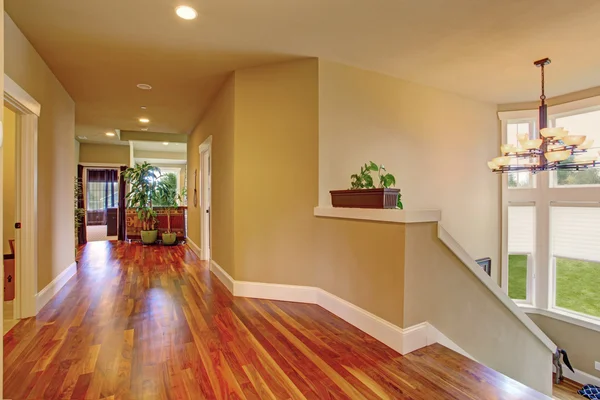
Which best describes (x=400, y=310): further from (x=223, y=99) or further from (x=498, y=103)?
(x=498, y=103)

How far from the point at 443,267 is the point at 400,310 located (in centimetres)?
51

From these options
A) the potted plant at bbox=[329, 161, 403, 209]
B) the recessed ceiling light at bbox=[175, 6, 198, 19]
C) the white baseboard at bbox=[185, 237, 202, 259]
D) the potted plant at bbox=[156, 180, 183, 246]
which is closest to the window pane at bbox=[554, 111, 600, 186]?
the potted plant at bbox=[329, 161, 403, 209]

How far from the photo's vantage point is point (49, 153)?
3559 millimetres

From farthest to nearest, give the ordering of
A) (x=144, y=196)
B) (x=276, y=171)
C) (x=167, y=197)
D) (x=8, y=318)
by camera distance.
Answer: (x=167, y=197) → (x=144, y=196) → (x=276, y=171) → (x=8, y=318)

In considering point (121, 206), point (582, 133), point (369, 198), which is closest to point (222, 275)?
point (369, 198)

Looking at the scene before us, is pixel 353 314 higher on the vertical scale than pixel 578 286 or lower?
higher

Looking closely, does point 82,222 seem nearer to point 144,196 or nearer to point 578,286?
point 144,196

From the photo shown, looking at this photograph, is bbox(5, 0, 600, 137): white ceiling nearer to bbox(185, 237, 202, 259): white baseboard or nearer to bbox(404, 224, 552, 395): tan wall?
bbox(404, 224, 552, 395): tan wall

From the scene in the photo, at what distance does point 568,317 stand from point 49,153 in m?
7.53

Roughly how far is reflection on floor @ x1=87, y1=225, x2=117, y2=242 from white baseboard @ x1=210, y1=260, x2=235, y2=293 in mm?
5445

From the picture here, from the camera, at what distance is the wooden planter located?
2604 millimetres

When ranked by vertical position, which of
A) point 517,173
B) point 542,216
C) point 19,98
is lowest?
point 542,216

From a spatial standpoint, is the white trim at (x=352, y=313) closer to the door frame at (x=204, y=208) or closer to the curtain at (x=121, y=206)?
the door frame at (x=204, y=208)

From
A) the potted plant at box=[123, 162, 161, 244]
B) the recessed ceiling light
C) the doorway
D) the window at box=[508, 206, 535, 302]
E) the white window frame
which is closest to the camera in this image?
the recessed ceiling light
